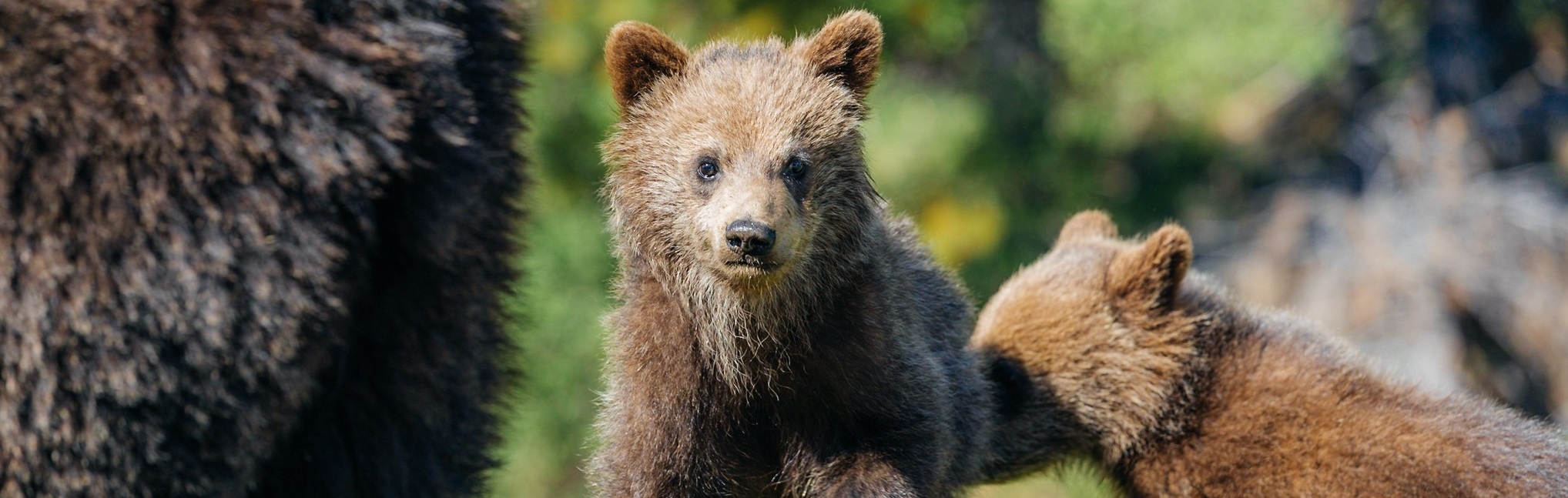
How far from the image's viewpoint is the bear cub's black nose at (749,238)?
3465 mm

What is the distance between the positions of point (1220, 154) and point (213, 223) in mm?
9828

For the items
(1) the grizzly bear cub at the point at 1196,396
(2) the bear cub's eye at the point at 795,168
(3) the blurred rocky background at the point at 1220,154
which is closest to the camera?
(2) the bear cub's eye at the point at 795,168

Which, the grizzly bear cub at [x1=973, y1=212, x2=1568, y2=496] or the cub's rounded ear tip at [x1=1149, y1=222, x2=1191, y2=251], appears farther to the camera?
the cub's rounded ear tip at [x1=1149, y1=222, x2=1191, y2=251]

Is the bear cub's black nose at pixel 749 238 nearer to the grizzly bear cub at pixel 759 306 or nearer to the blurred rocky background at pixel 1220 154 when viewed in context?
the grizzly bear cub at pixel 759 306

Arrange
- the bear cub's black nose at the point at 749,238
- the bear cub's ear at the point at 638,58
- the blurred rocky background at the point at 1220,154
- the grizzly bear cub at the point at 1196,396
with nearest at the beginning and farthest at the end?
the bear cub's black nose at the point at 749,238, the bear cub's ear at the point at 638,58, the grizzly bear cub at the point at 1196,396, the blurred rocky background at the point at 1220,154

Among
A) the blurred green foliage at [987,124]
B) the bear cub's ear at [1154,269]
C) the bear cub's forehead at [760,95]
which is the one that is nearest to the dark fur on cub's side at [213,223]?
the bear cub's forehead at [760,95]

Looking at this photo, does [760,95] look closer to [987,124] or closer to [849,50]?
[849,50]

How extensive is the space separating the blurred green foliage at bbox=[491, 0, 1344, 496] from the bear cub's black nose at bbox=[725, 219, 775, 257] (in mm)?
6559

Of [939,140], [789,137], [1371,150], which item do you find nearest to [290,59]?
[789,137]

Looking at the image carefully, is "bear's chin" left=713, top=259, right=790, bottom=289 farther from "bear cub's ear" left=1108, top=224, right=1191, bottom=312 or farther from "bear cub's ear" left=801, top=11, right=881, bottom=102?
"bear cub's ear" left=1108, top=224, right=1191, bottom=312

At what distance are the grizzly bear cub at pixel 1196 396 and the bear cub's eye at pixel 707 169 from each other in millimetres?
1442

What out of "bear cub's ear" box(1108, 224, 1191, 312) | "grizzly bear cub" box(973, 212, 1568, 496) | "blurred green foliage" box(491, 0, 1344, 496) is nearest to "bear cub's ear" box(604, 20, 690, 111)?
"grizzly bear cub" box(973, 212, 1568, 496)

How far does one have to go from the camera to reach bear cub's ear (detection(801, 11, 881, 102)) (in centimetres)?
394

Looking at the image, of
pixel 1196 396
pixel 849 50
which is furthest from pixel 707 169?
pixel 1196 396
